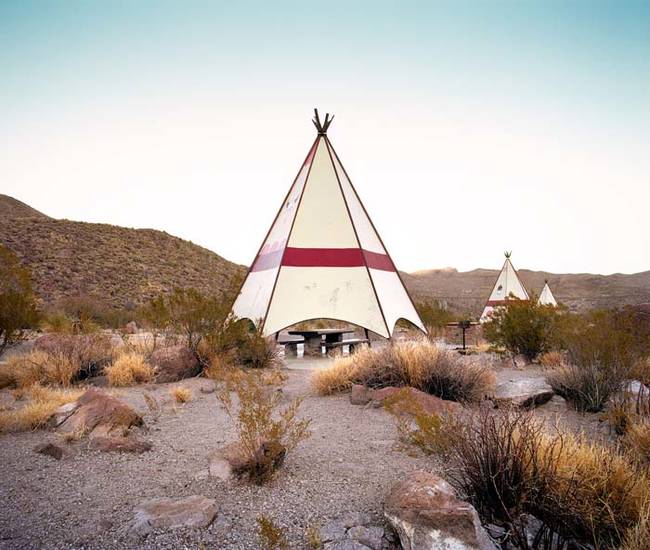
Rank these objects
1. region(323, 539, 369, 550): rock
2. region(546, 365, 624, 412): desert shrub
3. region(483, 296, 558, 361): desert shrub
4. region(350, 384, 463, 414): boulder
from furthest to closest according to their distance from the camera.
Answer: region(483, 296, 558, 361): desert shrub
region(546, 365, 624, 412): desert shrub
region(350, 384, 463, 414): boulder
region(323, 539, 369, 550): rock

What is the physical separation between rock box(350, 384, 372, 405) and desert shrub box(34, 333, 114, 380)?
4.85 metres

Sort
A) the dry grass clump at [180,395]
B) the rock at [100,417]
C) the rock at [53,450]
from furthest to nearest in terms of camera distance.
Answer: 1. the dry grass clump at [180,395]
2. the rock at [100,417]
3. the rock at [53,450]

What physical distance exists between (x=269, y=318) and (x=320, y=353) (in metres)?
2.78

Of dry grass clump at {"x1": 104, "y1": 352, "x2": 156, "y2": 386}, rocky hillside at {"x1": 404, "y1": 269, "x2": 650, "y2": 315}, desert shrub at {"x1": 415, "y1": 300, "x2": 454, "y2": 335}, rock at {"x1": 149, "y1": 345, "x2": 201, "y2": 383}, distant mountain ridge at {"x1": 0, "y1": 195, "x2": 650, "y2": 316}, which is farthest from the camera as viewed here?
rocky hillside at {"x1": 404, "y1": 269, "x2": 650, "y2": 315}

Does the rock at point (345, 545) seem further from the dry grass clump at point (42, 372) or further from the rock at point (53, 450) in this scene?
the dry grass clump at point (42, 372)

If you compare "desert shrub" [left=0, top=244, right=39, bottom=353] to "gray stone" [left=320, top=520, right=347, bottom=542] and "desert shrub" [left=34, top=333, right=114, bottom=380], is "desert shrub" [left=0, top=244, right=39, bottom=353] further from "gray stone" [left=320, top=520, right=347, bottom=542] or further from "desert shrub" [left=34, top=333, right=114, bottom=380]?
"gray stone" [left=320, top=520, right=347, bottom=542]

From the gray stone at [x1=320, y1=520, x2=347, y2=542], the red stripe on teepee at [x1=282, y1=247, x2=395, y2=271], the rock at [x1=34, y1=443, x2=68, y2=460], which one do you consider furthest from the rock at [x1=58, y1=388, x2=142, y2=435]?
the red stripe on teepee at [x1=282, y1=247, x2=395, y2=271]

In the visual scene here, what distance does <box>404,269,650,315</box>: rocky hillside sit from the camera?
55.6 meters

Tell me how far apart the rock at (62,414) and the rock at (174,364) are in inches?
116

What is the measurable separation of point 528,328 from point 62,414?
9843 millimetres

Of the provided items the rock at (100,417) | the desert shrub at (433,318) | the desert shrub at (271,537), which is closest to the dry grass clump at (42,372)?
the rock at (100,417)

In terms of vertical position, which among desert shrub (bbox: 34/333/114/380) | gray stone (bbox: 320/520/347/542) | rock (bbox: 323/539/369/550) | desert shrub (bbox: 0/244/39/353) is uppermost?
desert shrub (bbox: 0/244/39/353)

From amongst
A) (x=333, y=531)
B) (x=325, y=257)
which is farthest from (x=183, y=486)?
(x=325, y=257)

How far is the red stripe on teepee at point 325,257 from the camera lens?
1203 cm
